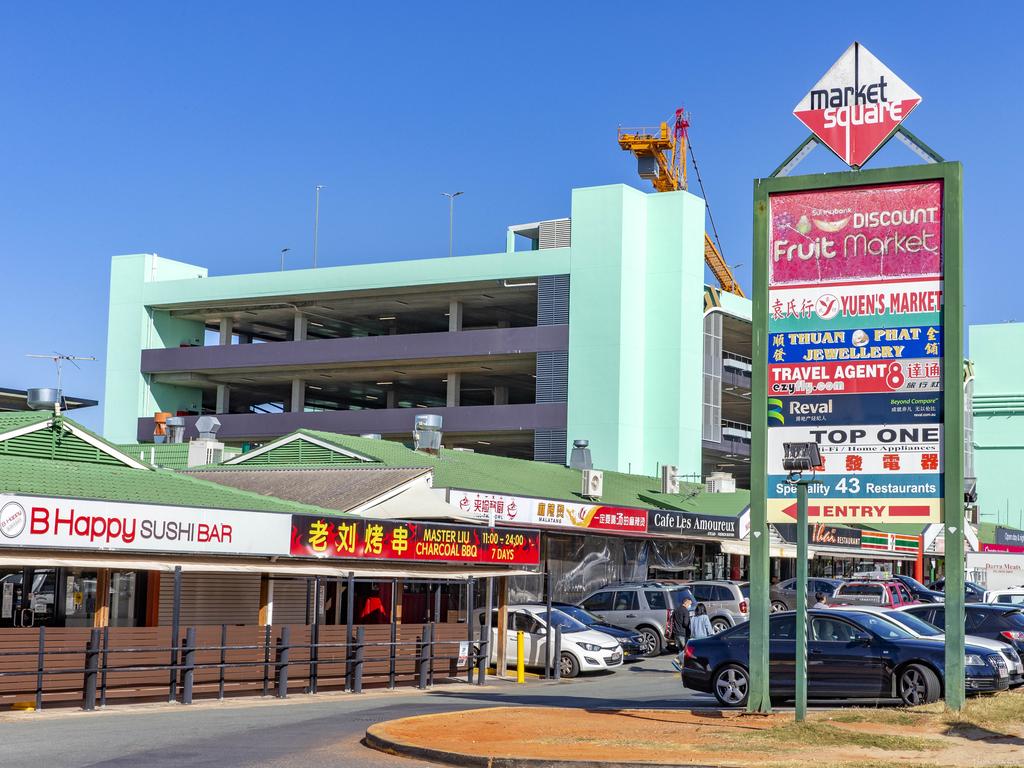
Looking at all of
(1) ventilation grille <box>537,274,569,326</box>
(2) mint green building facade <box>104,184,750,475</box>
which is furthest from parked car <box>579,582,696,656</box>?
(1) ventilation grille <box>537,274,569,326</box>

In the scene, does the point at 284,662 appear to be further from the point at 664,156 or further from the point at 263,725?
the point at 664,156

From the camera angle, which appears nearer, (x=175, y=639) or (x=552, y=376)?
(x=175, y=639)

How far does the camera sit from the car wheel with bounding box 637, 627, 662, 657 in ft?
125

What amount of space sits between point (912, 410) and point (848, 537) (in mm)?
42877

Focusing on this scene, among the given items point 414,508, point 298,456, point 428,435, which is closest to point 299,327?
point 428,435

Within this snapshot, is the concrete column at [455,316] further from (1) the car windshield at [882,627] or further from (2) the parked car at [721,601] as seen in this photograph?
(1) the car windshield at [882,627]

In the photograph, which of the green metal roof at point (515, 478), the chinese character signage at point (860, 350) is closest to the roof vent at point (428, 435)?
the green metal roof at point (515, 478)

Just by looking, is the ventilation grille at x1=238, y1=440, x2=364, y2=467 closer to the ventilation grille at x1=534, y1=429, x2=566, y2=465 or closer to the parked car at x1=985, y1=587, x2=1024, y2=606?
the parked car at x1=985, y1=587, x2=1024, y2=606

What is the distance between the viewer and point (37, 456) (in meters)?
27.1

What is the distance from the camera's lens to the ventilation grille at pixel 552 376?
68875 mm

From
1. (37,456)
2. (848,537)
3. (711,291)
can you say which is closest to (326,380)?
(711,291)

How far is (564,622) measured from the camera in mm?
32344

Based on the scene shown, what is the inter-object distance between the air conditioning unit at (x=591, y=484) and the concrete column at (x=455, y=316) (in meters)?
Answer: 24.8

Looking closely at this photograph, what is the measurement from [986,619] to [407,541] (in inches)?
431
